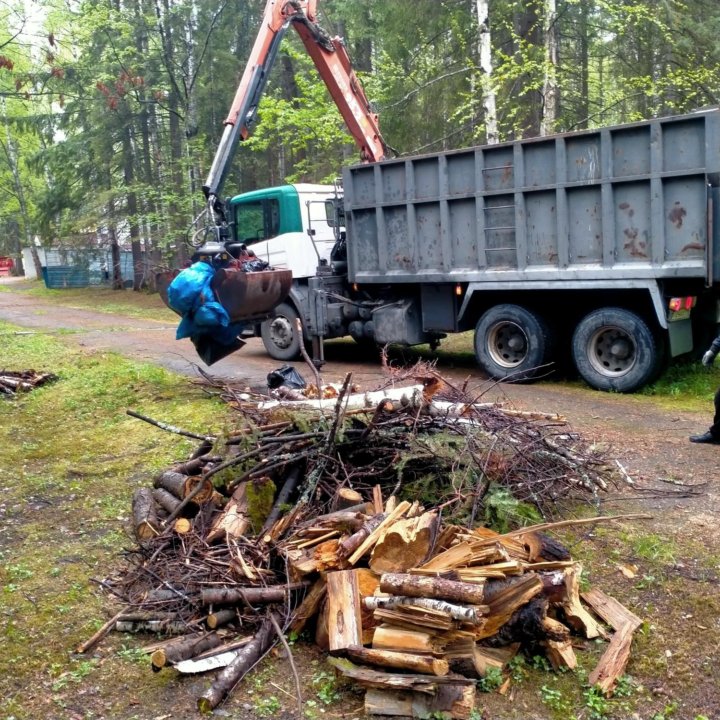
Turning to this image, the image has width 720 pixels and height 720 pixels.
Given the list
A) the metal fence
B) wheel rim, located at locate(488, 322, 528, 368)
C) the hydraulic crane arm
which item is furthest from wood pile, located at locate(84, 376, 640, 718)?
the metal fence

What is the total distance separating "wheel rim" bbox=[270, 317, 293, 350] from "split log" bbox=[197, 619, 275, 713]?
9183 mm

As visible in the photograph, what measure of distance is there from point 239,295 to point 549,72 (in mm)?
8893

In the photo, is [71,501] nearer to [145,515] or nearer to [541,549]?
[145,515]

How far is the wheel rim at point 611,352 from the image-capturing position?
992cm

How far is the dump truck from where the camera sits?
9.11 metres

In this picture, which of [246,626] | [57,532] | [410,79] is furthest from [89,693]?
[410,79]

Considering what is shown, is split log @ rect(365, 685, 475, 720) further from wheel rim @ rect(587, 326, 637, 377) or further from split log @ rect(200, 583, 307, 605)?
wheel rim @ rect(587, 326, 637, 377)

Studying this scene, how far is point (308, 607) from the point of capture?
14.2ft

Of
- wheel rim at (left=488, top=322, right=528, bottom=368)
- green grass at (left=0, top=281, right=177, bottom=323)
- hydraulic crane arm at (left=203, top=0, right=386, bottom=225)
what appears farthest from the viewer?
green grass at (left=0, top=281, right=177, bottom=323)

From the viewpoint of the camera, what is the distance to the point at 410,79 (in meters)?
18.9

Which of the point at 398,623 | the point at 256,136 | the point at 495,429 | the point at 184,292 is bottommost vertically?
the point at 398,623

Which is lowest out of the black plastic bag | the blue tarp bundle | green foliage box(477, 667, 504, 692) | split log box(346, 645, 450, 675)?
Result: green foliage box(477, 667, 504, 692)

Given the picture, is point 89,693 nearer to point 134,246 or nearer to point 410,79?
point 410,79

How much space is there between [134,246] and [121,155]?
11.8 ft
